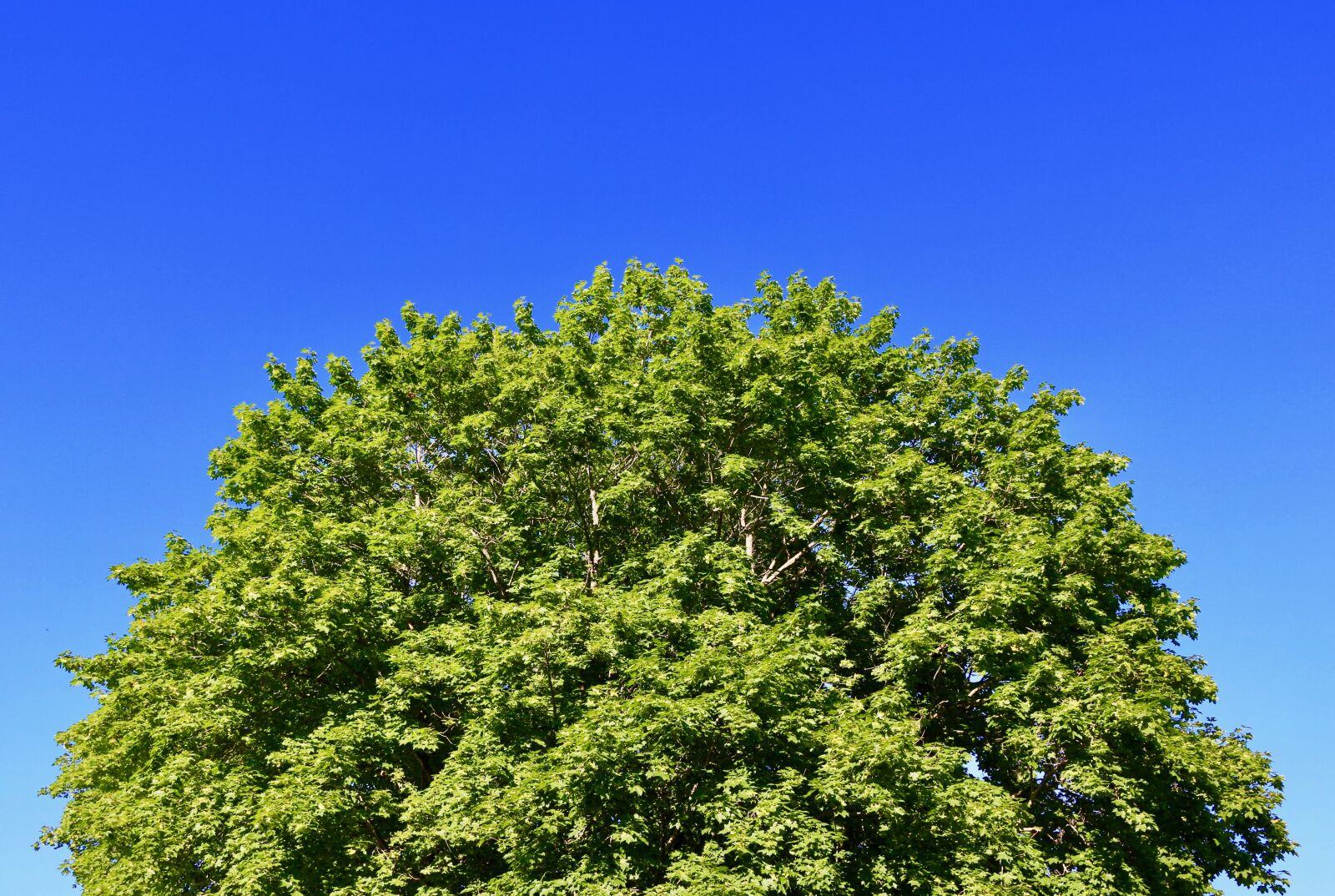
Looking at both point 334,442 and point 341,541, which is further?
point 334,442

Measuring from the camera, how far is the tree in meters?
14.6

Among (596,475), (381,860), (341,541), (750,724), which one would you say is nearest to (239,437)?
(341,541)

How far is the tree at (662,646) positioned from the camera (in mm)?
14625

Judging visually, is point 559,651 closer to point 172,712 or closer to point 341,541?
point 341,541

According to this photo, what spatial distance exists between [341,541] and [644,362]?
9027 millimetres

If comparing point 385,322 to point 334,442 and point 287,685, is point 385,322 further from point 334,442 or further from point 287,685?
point 287,685

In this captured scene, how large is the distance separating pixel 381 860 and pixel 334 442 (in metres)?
10.2

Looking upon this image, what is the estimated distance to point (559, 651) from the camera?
15.6 metres

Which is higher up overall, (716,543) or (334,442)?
(334,442)

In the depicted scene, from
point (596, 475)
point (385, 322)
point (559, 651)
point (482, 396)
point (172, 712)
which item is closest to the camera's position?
point (559, 651)

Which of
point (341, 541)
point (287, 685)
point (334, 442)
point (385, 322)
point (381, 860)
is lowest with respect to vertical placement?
point (381, 860)

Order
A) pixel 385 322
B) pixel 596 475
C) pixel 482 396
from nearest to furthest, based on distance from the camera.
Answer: pixel 596 475
pixel 482 396
pixel 385 322

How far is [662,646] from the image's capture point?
1577cm

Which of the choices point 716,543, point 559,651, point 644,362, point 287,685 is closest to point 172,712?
point 287,685
